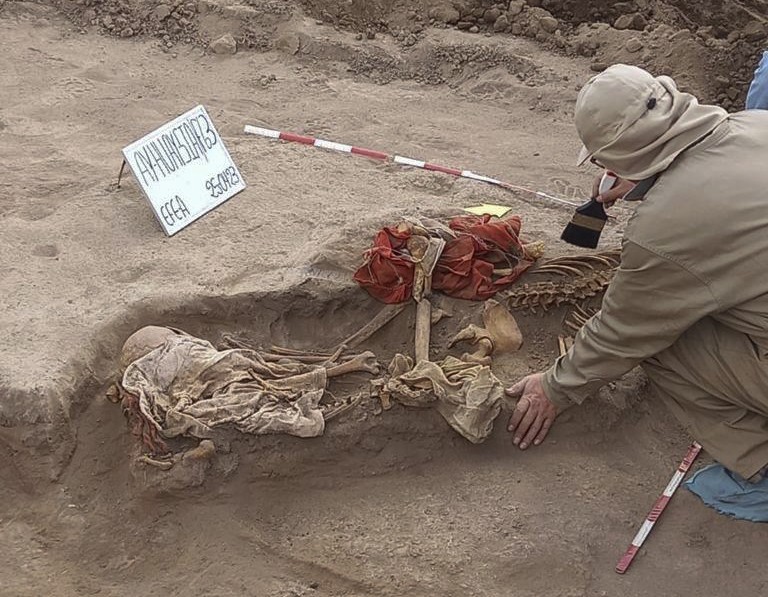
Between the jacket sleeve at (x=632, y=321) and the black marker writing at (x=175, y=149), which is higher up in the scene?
the jacket sleeve at (x=632, y=321)

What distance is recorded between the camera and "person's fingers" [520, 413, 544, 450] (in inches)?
141

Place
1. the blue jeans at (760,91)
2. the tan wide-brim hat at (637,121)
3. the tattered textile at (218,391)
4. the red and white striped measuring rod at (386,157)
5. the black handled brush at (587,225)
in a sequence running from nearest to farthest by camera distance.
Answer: the tan wide-brim hat at (637,121) → the tattered textile at (218,391) → the blue jeans at (760,91) → the black handled brush at (587,225) → the red and white striped measuring rod at (386,157)

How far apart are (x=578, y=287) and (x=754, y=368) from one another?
101 cm

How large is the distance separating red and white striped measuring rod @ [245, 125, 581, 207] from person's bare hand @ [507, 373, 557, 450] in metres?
1.72

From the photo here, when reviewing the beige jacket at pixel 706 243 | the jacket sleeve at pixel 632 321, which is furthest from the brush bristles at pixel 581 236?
the beige jacket at pixel 706 243

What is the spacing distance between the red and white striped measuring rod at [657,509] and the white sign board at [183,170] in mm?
2476

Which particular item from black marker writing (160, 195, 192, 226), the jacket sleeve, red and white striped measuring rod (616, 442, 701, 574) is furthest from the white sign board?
red and white striped measuring rod (616, 442, 701, 574)

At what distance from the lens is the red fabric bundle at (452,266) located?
4035 millimetres

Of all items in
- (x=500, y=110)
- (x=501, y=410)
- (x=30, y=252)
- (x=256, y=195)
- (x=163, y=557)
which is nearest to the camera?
(x=163, y=557)

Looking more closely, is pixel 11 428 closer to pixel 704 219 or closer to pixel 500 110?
pixel 704 219

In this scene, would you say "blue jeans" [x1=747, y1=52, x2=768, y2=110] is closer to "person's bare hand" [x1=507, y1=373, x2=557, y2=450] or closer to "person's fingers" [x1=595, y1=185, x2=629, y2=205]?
"person's fingers" [x1=595, y1=185, x2=629, y2=205]

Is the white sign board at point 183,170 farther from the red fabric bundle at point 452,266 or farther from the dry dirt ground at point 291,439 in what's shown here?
the red fabric bundle at point 452,266

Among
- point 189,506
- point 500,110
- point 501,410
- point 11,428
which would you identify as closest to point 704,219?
point 501,410

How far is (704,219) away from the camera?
2.91m
